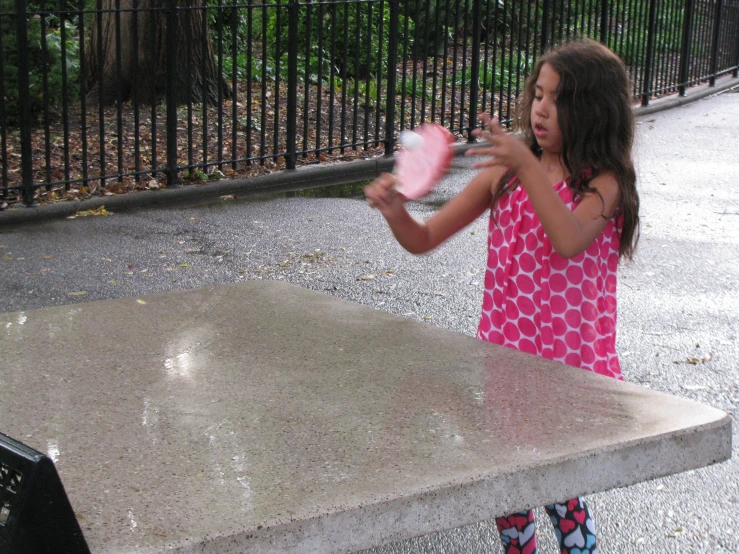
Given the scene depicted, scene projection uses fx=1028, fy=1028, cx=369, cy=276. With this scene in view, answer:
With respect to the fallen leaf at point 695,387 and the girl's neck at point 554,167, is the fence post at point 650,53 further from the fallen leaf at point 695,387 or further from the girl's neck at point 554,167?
the girl's neck at point 554,167

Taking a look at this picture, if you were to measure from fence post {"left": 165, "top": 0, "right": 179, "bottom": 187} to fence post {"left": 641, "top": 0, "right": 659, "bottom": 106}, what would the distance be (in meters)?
7.95

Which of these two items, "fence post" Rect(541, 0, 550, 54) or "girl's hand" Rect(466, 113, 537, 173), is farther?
"fence post" Rect(541, 0, 550, 54)

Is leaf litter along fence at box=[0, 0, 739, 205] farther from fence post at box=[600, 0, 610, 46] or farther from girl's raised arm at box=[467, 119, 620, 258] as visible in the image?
girl's raised arm at box=[467, 119, 620, 258]

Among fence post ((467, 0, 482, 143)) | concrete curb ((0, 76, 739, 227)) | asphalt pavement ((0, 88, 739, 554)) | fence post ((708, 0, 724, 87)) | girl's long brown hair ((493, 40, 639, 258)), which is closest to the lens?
girl's long brown hair ((493, 40, 639, 258))

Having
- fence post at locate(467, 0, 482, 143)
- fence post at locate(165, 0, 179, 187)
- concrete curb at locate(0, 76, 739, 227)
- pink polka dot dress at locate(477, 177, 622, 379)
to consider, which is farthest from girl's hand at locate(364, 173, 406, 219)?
fence post at locate(467, 0, 482, 143)

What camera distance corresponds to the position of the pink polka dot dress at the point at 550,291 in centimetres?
255

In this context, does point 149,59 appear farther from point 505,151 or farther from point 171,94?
point 505,151

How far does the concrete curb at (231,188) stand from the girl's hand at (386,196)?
5.54 meters

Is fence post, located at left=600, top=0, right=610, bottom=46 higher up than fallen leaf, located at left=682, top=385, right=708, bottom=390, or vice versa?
fence post, located at left=600, top=0, right=610, bottom=46

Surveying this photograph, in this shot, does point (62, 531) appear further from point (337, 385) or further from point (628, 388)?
point (628, 388)

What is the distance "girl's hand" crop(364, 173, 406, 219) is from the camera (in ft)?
7.75

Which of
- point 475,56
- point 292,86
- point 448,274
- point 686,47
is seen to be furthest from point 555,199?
point 686,47

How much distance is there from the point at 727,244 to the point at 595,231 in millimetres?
5016

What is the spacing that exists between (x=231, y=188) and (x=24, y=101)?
6.29ft
